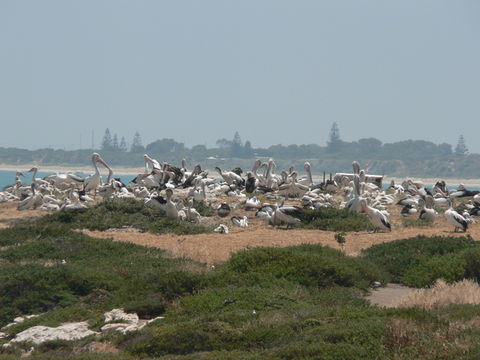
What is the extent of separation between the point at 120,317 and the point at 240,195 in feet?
63.7

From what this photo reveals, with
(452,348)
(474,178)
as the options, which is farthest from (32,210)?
(474,178)

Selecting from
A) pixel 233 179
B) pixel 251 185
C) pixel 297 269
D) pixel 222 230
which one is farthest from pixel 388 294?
pixel 233 179

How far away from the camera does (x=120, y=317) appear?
1352cm

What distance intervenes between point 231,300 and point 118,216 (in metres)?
13.6

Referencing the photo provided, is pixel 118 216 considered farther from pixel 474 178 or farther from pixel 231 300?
pixel 474 178

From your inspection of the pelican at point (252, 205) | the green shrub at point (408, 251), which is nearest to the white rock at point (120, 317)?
the green shrub at point (408, 251)

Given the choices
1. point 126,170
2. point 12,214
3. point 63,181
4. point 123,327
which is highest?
point 123,327

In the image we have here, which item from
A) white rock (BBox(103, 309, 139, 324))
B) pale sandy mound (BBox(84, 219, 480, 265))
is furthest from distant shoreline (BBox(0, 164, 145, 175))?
white rock (BBox(103, 309, 139, 324))

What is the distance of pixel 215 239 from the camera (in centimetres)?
2178

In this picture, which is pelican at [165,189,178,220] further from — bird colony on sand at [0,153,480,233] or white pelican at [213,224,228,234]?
white pelican at [213,224,228,234]

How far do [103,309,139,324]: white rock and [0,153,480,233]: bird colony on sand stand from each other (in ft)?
34.4

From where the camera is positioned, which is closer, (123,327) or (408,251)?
(123,327)

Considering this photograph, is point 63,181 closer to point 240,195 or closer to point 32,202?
point 32,202

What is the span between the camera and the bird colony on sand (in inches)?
1038
